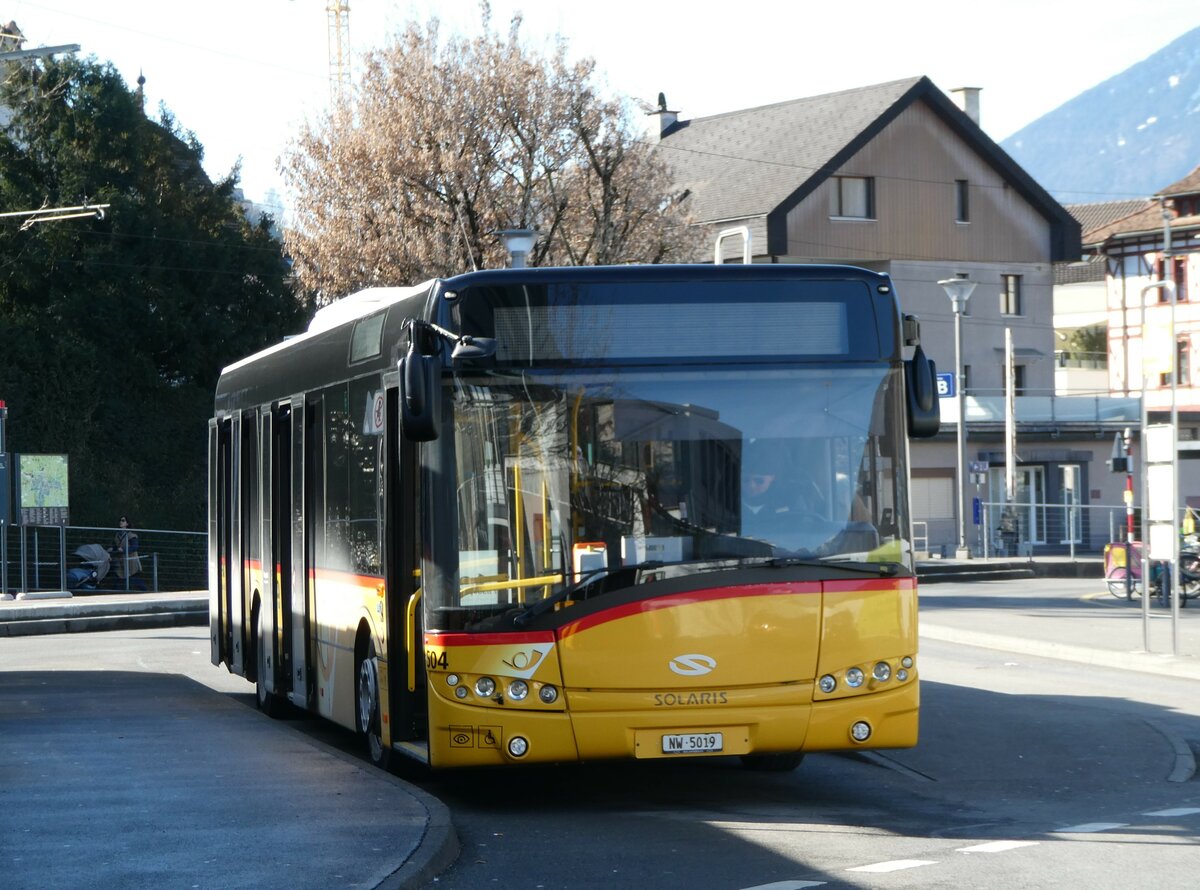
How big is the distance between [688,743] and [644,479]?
1323mm

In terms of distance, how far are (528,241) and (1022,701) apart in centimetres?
918

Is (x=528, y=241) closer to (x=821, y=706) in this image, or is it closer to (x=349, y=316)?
(x=349, y=316)

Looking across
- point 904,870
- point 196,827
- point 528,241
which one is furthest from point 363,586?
point 528,241

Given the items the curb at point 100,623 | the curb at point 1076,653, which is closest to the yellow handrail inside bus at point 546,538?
the curb at point 1076,653

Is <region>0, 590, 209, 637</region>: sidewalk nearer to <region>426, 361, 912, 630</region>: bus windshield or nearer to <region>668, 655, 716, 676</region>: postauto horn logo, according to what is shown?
<region>426, 361, 912, 630</region>: bus windshield

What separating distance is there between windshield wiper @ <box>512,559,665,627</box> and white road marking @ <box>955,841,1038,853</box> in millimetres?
2049

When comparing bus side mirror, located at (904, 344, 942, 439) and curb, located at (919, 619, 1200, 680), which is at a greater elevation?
bus side mirror, located at (904, 344, 942, 439)

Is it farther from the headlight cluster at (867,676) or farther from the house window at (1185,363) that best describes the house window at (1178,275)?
the headlight cluster at (867,676)

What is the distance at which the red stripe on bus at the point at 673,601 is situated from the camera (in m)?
9.68

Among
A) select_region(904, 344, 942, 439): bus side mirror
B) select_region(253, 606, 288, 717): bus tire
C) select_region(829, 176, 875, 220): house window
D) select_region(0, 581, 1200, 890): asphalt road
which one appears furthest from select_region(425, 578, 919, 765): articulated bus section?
select_region(829, 176, 875, 220): house window

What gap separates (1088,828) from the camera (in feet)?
31.9

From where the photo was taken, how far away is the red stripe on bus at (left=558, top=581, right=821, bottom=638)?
968 cm

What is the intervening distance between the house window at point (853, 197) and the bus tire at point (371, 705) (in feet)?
164

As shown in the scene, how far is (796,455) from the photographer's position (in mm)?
9883
